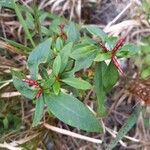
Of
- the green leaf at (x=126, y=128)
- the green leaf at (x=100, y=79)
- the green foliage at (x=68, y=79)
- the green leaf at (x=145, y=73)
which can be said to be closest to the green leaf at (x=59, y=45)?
the green foliage at (x=68, y=79)

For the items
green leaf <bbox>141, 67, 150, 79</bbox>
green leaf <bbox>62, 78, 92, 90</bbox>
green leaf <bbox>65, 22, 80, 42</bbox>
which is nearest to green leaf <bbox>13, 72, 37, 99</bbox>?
green leaf <bbox>62, 78, 92, 90</bbox>

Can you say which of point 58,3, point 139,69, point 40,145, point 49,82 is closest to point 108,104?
point 139,69

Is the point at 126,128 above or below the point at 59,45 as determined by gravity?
below

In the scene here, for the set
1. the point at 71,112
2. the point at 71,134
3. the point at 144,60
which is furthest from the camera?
the point at 144,60

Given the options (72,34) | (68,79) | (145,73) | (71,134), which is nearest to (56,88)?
(68,79)

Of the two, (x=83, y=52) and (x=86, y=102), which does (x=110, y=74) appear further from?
(x=86, y=102)

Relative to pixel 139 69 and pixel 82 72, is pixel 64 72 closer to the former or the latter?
pixel 82 72

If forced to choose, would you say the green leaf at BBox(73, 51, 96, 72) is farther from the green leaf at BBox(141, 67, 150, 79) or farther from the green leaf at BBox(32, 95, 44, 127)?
the green leaf at BBox(141, 67, 150, 79)

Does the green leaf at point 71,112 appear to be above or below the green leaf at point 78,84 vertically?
below

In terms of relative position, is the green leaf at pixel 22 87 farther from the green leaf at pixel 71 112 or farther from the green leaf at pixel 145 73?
the green leaf at pixel 145 73
